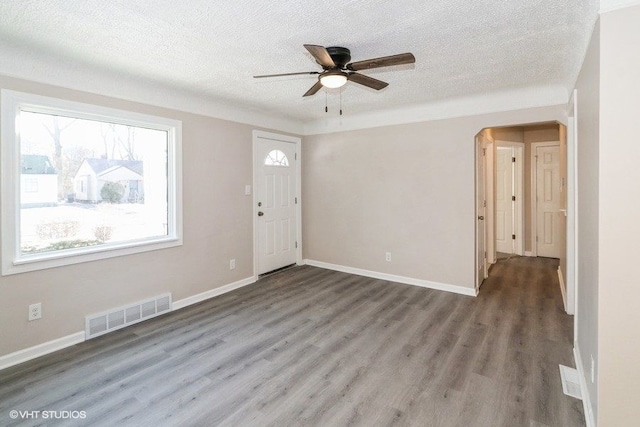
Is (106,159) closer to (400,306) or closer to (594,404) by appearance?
(400,306)

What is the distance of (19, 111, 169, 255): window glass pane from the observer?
2.54m

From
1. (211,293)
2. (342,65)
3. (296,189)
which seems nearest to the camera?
(342,65)

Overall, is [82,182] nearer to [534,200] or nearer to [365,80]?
[365,80]

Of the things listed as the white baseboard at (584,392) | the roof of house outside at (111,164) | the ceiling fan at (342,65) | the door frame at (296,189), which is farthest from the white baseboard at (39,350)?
the white baseboard at (584,392)

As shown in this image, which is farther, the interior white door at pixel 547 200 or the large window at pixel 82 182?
the interior white door at pixel 547 200

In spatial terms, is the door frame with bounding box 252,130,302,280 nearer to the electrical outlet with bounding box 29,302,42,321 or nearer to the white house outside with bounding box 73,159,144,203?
the white house outside with bounding box 73,159,144,203

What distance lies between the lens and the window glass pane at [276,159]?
468cm

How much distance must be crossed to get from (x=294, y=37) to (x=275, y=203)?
292cm

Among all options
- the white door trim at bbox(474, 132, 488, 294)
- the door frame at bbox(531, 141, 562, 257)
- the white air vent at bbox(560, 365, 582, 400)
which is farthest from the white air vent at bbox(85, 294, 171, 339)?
the door frame at bbox(531, 141, 562, 257)

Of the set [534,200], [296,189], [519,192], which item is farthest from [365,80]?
[534,200]

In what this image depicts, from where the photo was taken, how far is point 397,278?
4.39 metres

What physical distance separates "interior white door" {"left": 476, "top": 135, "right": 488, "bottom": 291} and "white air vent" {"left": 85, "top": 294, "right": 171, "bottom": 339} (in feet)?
12.2

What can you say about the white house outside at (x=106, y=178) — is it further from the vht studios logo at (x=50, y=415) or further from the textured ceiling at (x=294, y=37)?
the vht studios logo at (x=50, y=415)

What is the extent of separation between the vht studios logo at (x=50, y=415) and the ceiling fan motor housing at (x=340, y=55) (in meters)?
2.78
